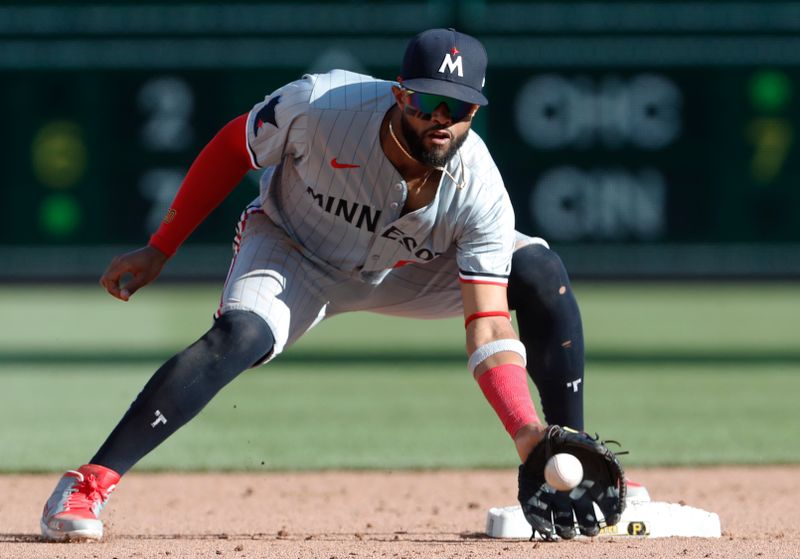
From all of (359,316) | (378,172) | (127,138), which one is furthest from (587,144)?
(378,172)

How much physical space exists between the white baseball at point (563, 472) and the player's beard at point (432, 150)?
838mm

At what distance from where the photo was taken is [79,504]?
12.3ft

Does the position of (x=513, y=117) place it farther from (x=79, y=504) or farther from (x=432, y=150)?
(x=79, y=504)

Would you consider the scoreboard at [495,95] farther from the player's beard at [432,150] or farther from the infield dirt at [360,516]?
the player's beard at [432,150]

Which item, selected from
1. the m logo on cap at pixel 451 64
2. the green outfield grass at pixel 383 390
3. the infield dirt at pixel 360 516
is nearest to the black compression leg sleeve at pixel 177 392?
the infield dirt at pixel 360 516

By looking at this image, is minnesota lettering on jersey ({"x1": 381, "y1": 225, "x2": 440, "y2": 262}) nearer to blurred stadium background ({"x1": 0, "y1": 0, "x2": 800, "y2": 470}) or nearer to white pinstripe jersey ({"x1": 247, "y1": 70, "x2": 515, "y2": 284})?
white pinstripe jersey ({"x1": 247, "y1": 70, "x2": 515, "y2": 284})

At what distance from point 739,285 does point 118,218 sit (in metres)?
6.58

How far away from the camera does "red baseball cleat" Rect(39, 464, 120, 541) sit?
147 inches

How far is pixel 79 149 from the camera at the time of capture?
13250mm

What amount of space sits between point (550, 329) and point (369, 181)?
2.33 ft

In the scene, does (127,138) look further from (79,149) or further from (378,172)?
(378,172)

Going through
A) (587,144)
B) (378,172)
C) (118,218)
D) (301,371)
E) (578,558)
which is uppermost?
(587,144)

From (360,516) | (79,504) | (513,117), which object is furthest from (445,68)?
(513,117)

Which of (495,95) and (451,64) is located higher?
(495,95)
